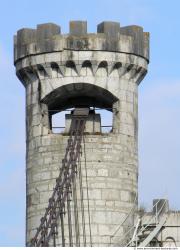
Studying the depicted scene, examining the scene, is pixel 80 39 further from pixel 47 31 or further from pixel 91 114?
pixel 91 114

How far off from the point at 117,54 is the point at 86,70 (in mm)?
1874

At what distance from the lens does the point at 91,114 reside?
18488cm

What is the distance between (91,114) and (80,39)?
456 cm

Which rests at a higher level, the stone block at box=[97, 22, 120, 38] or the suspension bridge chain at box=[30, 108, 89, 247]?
the stone block at box=[97, 22, 120, 38]

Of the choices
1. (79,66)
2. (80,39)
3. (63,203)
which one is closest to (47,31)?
(80,39)

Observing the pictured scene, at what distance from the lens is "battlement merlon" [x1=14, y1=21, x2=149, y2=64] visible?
183 meters

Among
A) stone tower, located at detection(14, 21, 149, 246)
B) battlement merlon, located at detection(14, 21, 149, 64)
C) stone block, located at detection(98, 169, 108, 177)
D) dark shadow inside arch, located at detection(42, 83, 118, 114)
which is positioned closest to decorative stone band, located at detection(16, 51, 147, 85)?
stone tower, located at detection(14, 21, 149, 246)

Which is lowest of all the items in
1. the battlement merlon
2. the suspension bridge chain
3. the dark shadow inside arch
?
the suspension bridge chain

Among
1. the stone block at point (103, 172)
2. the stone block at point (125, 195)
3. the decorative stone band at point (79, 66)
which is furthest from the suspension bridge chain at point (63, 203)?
the decorative stone band at point (79, 66)

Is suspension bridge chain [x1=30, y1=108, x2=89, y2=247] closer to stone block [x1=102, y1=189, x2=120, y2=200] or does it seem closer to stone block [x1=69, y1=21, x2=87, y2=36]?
stone block [x1=102, y1=189, x2=120, y2=200]

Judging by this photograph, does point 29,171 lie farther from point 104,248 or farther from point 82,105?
point 104,248

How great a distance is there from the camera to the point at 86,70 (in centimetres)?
18288

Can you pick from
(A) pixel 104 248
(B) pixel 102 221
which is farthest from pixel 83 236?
(A) pixel 104 248

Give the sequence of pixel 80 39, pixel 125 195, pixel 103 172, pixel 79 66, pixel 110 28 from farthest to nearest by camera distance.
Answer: pixel 110 28 → pixel 79 66 → pixel 80 39 → pixel 125 195 → pixel 103 172
